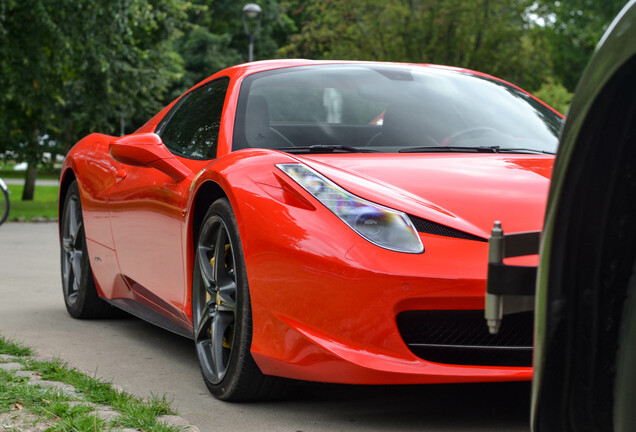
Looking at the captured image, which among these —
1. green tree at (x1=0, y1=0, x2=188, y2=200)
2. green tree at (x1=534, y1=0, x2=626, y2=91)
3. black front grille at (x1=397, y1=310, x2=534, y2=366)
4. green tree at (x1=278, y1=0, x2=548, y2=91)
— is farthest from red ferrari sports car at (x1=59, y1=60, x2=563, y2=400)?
green tree at (x1=534, y1=0, x2=626, y2=91)

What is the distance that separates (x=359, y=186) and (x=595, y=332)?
1.86 metres

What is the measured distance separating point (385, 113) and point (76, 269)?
2475 mm

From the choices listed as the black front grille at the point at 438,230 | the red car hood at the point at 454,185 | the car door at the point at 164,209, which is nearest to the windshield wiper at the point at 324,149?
the red car hood at the point at 454,185

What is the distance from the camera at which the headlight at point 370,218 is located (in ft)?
10.7

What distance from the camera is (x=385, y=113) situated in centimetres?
469

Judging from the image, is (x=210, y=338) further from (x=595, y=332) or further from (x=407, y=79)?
(x=595, y=332)

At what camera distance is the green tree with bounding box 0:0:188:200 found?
17797mm

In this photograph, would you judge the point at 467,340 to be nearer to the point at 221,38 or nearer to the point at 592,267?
the point at 592,267

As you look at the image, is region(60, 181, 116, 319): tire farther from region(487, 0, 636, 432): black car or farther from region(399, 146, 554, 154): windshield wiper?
region(487, 0, 636, 432): black car

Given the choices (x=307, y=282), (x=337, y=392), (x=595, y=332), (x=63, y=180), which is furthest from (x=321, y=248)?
(x=63, y=180)

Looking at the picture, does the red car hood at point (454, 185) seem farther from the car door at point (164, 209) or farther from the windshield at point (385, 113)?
the car door at point (164, 209)

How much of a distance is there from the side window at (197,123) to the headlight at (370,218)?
1122 mm

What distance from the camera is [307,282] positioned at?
3.35 meters

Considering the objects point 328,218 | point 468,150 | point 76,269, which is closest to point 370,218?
point 328,218
